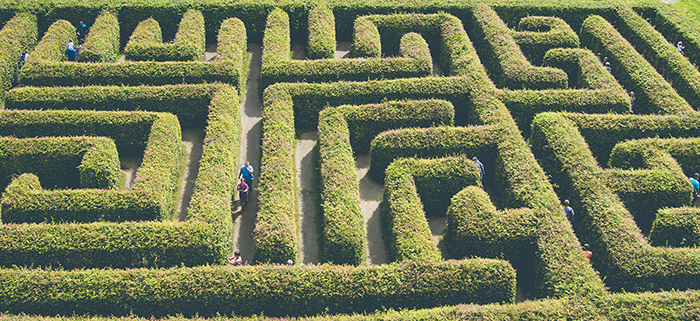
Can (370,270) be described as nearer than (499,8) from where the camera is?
Yes

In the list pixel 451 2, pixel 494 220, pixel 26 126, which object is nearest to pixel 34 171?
pixel 26 126

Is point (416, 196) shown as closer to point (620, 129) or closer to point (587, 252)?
point (587, 252)

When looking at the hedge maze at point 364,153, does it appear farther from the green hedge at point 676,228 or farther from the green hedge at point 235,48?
the green hedge at point 235,48

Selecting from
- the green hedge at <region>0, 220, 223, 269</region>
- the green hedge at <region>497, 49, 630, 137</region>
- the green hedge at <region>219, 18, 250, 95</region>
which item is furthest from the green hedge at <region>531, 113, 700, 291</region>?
the green hedge at <region>219, 18, 250, 95</region>

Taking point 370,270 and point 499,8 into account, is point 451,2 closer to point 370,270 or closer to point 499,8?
point 499,8

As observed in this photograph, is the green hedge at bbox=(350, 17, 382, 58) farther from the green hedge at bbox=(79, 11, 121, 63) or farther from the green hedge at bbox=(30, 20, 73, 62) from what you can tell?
the green hedge at bbox=(30, 20, 73, 62)

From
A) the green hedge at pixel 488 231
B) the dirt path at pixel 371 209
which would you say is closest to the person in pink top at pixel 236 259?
the dirt path at pixel 371 209
